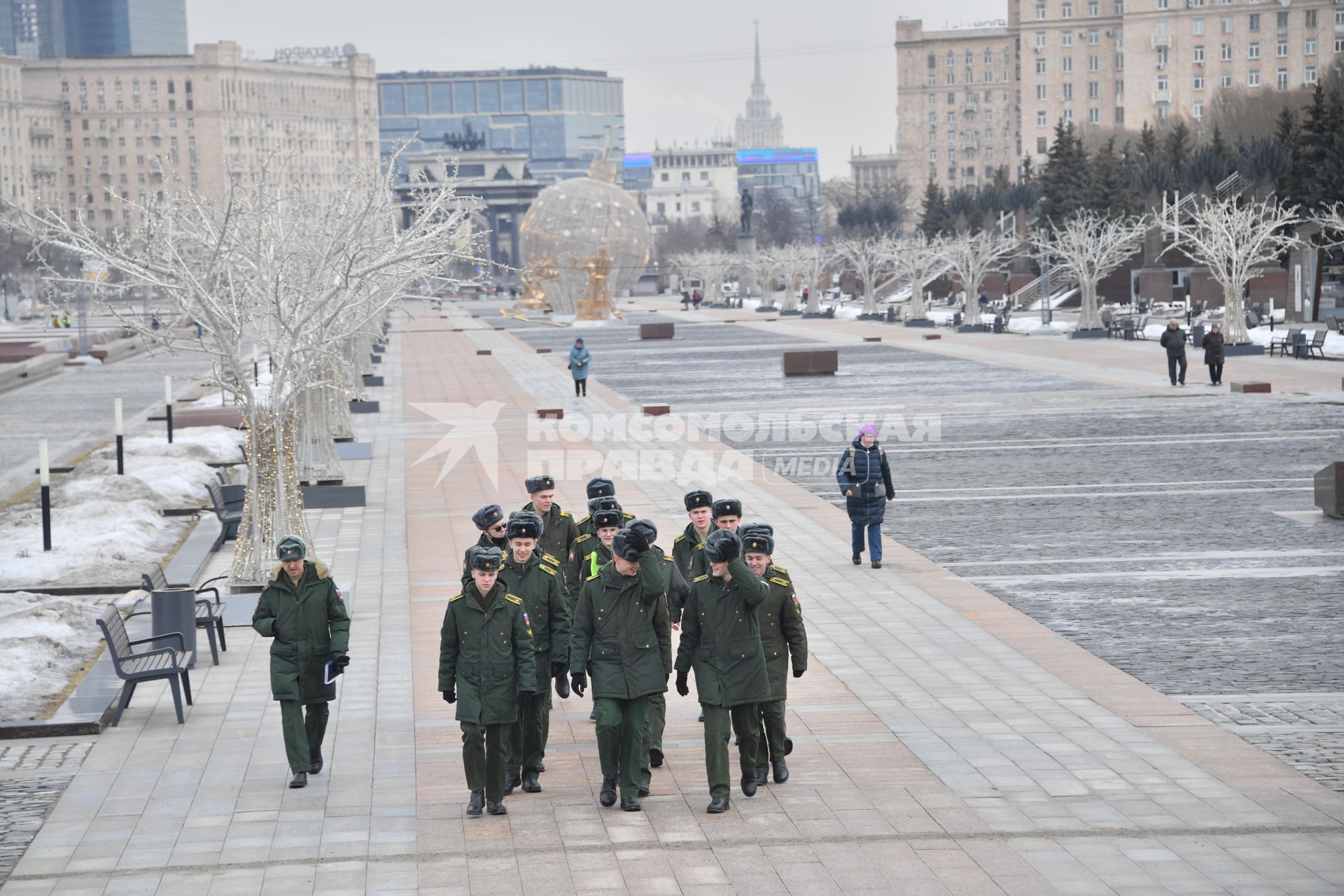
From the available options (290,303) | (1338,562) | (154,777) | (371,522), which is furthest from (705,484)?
(154,777)

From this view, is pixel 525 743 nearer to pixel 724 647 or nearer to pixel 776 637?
pixel 724 647

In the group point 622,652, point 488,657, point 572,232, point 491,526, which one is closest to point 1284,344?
point 491,526

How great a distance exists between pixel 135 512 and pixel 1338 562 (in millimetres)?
13256

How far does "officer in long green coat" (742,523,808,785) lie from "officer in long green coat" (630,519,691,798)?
1.61ft

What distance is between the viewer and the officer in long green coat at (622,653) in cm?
876

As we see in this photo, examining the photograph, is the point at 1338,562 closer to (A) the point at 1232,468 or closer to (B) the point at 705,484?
(A) the point at 1232,468

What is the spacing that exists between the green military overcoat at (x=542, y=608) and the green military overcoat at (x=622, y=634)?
250mm

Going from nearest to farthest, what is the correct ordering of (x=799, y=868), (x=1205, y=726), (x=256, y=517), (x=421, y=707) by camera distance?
(x=799, y=868)
(x=1205, y=726)
(x=421, y=707)
(x=256, y=517)

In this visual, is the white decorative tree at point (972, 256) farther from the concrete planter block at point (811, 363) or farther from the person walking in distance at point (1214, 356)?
the person walking in distance at point (1214, 356)

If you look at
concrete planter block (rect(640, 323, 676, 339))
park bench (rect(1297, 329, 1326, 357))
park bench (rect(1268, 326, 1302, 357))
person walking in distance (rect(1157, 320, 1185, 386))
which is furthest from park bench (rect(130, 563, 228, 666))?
concrete planter block (rect(640, 323, 676, 339))

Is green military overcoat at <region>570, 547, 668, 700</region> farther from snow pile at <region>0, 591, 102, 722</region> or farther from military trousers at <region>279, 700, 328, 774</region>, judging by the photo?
snow pile at <region>0, 591, 102, 722</region>

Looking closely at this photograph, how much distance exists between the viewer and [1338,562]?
618 inches

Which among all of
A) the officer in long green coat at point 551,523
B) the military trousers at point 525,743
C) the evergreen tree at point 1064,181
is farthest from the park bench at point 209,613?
the evergreen tree at point 1064,181

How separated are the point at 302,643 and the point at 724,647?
2406mm
